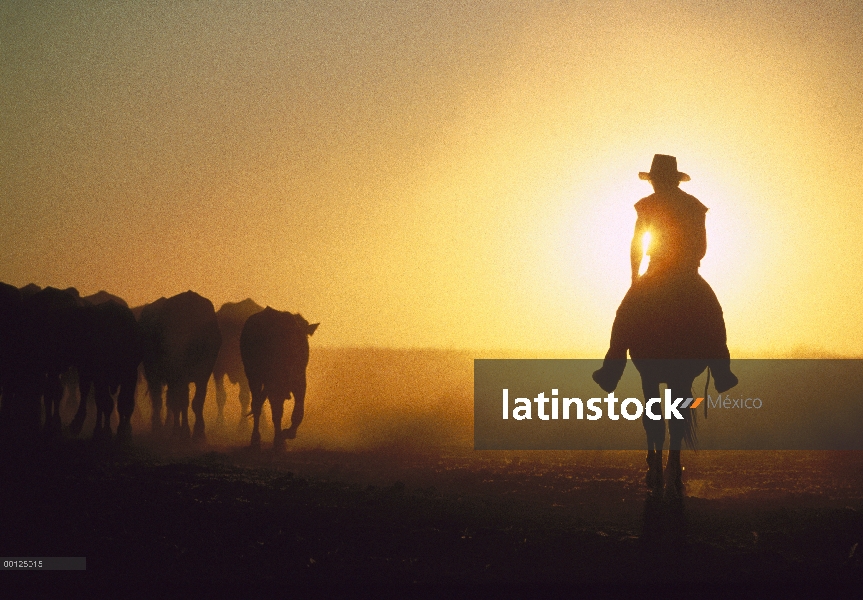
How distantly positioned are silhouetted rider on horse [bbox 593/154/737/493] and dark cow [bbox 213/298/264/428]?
16544 mm

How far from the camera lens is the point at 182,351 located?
21.1 meters

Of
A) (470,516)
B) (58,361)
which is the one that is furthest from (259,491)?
(58,361)

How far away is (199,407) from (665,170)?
13383 millimetres

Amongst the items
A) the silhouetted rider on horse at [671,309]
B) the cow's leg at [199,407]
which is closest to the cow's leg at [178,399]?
the cow's leg at [199,407]

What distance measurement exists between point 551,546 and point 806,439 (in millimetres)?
19688

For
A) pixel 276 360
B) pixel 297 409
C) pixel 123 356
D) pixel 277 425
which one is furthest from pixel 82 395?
pixel 297 409

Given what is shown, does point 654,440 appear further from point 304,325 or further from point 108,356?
point 304,325

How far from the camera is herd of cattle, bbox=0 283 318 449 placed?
1667 cm

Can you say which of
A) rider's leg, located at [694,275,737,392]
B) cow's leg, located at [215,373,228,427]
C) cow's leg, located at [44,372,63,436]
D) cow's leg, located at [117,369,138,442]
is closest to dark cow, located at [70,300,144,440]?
cow's leg, located at [117,369,138,442]

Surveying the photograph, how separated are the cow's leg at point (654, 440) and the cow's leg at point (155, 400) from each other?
13.5 metres

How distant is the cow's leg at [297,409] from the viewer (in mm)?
19031

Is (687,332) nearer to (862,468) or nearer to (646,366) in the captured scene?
(646,366)

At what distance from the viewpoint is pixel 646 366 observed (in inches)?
403

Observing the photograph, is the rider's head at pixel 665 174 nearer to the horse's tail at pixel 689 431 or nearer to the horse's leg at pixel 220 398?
the horse's tail at pixel 689 431
